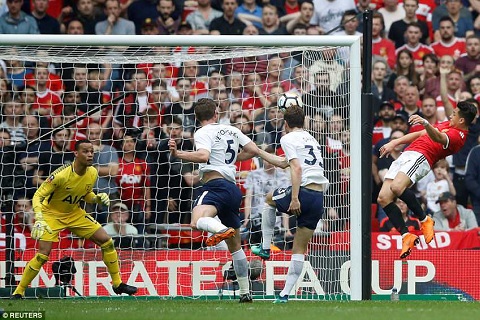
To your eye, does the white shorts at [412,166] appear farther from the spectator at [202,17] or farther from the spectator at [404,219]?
the spectator at [202,17]

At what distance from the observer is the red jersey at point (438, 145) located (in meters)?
12.5

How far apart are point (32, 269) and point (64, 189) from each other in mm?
1085

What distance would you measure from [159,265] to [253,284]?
125 centimetres

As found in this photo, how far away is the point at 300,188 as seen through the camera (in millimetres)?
11727

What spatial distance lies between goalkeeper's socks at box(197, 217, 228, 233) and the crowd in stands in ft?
8.45

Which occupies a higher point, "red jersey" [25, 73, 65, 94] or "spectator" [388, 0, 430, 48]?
"spectator" [388, 0, 430, 48]

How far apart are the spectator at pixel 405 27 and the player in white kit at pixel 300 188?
21.8 feet

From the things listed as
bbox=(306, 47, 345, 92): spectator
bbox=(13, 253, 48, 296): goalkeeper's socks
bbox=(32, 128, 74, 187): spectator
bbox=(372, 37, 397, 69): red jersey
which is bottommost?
bbox=(13, 253, 48, 296): goalkeeper's socks

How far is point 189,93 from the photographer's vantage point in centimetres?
1572

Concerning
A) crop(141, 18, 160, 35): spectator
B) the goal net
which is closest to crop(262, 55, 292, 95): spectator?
the goal net

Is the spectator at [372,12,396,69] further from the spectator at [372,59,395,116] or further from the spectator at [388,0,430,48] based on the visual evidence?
the spectator at [372,59,395,116]

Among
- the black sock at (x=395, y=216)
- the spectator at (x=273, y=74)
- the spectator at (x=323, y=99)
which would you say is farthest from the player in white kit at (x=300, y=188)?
the spectator at (x=273, y=74)

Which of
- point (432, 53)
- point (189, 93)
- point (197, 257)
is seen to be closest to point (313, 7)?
point (432, 53)

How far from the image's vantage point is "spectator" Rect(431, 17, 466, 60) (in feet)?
58.4
